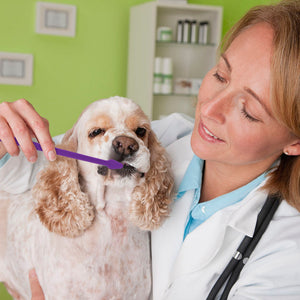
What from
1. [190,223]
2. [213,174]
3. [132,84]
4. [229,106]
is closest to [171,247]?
[190,223]

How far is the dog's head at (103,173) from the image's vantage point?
0.88 m

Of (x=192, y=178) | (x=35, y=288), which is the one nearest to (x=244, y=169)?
(x=192, y=178)

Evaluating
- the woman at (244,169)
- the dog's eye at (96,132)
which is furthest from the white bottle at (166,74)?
the dog's eye at (96,132)

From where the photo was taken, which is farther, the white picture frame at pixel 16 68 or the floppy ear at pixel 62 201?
the white picture frame at pixel 16 68

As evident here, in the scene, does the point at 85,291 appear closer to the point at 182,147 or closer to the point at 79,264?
the point at 79,264

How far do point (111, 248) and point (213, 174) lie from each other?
370 millimetres

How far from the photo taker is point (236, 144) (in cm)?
97

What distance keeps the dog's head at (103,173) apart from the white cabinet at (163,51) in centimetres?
232

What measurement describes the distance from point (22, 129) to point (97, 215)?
283mm

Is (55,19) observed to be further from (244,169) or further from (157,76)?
(244,169)

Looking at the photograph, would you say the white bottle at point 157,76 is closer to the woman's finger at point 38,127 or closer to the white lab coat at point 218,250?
the white lab coat at point 218,250

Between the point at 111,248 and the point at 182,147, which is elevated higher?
the point at 182,147

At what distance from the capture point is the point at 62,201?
0.93 metres

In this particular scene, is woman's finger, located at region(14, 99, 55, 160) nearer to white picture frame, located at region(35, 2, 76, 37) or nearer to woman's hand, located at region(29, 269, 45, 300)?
woman's hand, located at region(29, 269, 45, 300)
